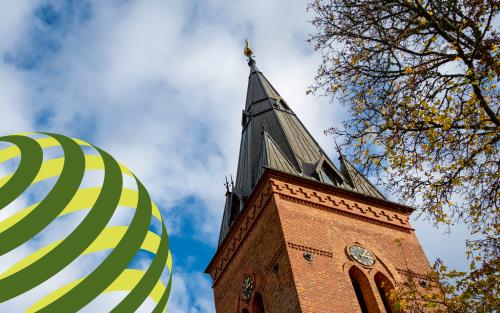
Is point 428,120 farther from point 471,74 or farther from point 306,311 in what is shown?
point 306,311

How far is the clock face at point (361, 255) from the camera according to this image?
55.0ft

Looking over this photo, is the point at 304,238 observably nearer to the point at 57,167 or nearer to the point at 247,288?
the point at 247,288

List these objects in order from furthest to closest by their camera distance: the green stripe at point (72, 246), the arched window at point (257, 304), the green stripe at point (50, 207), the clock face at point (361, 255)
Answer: the arched window at point (257, 304) < the clock face at point (361, 255) < the green stripe at point (50, 207) < the green stripe at point (72, 246)

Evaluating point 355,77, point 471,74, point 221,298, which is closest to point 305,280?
point 221,298

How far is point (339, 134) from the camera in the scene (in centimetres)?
977

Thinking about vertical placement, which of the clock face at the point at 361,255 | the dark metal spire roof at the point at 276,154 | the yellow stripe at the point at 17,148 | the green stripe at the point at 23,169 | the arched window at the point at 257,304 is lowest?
the green stripe at the point at 23,169

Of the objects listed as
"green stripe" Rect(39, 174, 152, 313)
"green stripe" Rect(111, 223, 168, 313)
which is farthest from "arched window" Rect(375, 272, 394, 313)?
"green stripe" Rect(39, 174, 152, 313)

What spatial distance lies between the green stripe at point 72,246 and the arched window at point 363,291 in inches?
487

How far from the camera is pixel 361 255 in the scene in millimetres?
16953

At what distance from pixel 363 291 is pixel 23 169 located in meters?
13.3

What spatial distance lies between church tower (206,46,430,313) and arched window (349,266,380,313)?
28 mm

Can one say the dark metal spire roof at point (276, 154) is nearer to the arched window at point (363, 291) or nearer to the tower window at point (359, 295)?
the arched window at point (363, 291)

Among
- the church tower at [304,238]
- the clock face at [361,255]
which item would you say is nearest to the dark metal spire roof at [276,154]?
the church tower at [304,238]

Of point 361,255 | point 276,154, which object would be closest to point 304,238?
point 361,255
